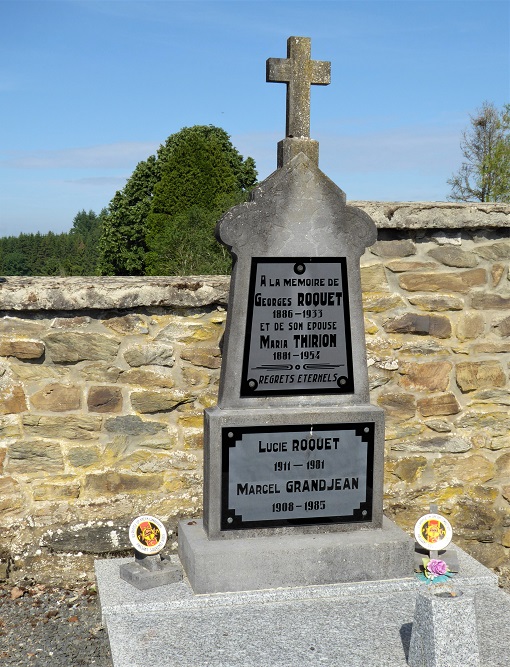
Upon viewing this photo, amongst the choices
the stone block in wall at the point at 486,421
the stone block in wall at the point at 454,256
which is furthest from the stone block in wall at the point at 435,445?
the stone block in wall at the point at 454,256

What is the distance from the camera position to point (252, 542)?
452cm

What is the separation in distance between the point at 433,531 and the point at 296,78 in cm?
279

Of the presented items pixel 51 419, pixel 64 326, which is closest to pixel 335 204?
pixel 64 326

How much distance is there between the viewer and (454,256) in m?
5.60

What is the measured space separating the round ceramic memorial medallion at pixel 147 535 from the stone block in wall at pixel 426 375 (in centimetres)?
200

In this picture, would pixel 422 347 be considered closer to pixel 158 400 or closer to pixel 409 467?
pixel 409 467

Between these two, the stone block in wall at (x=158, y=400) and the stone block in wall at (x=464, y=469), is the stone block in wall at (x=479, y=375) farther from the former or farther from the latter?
the stone block in wall at (x=158, y=400)

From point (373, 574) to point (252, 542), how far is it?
0.72 metres

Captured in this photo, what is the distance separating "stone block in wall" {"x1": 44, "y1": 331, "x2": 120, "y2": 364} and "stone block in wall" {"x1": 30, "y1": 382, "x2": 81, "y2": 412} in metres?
0.17

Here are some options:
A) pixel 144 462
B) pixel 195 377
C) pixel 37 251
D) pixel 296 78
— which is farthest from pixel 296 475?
pixel 37 251

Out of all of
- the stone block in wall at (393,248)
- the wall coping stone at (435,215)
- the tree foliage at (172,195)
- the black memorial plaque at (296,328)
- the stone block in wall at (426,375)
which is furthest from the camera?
the tree foliage at (172,195)

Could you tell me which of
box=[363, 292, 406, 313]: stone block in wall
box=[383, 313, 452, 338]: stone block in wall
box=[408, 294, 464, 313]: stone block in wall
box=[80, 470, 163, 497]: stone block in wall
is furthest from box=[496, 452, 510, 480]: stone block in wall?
box=[80, 470, 163, 497]: stone block in wall

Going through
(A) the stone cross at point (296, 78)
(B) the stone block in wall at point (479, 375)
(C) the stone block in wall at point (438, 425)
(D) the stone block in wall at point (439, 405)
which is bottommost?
(C) the stone block in wall at point (438, 425)

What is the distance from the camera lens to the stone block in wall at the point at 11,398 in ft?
16.7
